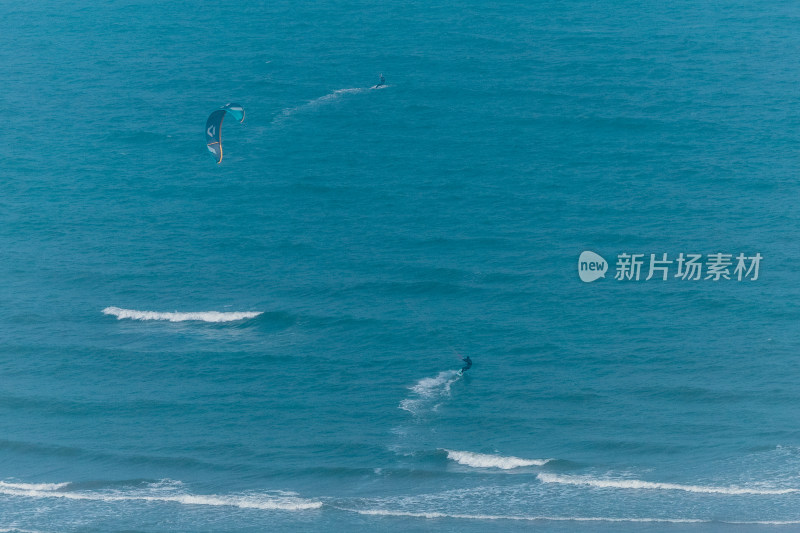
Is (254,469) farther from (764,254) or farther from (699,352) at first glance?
(764,254)

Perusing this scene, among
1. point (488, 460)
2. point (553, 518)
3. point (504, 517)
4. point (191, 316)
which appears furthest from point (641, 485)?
point (191, 316)

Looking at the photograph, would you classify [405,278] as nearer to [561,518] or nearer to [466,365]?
[466,365]

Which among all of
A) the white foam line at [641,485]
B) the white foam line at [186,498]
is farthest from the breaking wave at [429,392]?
the white foam line at [186,498]

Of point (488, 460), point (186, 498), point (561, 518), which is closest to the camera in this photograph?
point (561, 518)

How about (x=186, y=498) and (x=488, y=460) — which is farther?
(x=488, y=460)

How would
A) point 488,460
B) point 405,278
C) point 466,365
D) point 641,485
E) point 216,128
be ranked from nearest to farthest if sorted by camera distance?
point 641,485
point 488,460
point 466,365
point 405,278
point 216,128

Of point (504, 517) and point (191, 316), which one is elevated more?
point (191, 316)

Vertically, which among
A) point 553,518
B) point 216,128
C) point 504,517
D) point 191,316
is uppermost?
point 216,128

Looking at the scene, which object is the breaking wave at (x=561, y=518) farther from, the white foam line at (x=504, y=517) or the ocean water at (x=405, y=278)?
the ocean water at (x=405, y=278)
